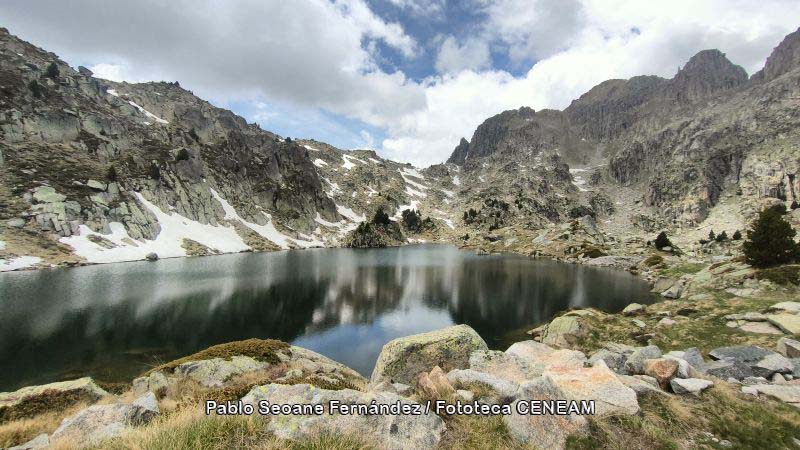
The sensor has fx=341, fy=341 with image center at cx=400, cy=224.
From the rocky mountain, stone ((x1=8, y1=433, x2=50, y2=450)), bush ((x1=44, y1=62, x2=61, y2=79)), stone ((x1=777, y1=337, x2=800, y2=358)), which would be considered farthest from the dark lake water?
bush ((x1=44, y1=62, x2=61, y2=79))

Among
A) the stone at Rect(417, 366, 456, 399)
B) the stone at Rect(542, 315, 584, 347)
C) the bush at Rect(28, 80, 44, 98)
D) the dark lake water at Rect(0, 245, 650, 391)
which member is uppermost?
the bush at Rect(28, 80, 44, 98)

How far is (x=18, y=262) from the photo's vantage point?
61656mm

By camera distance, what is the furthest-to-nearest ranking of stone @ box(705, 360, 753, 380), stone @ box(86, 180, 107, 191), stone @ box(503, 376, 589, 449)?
1. stone @ box(86, 180, 107, 191)
2. stone @ box(705, 360, 753, 380)
3. stone @ box(503, 376, 589, 449)

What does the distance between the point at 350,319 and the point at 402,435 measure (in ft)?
116

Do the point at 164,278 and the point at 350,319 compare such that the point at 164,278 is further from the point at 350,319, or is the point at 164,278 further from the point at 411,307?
the point at 411,307

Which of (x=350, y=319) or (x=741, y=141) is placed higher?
(x=741, y=141)

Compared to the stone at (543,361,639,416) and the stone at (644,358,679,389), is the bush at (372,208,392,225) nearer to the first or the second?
the stone at (644,358,679,389)

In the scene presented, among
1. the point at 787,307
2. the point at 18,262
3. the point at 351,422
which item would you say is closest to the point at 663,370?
the point at 351,422

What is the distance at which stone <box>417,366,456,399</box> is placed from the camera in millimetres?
8484

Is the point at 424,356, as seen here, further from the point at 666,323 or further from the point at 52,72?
the point at 52,72

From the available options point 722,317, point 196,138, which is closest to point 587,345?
point 722,317

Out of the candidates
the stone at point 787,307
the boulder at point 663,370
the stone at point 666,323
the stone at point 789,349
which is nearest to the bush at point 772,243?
the stone at point 787,307

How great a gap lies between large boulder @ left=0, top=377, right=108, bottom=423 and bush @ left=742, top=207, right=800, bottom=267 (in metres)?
51.8

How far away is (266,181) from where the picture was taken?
17012 centimetres
